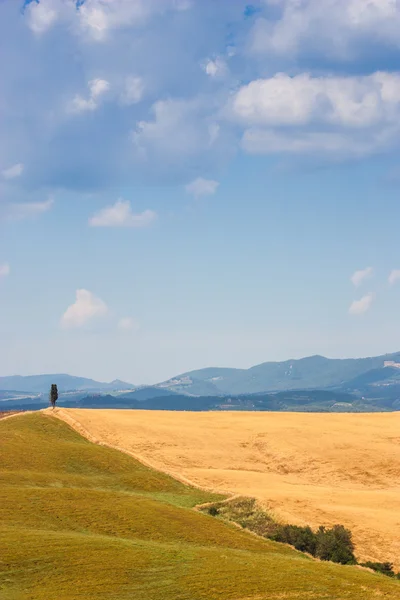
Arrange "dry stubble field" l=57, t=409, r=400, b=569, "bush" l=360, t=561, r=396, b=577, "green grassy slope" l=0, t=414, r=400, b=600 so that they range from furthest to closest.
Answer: "dry stubble field" l=57, t=409, r=400, b=569 < "bush" l=360, t=561, r=396, b=577 < "green grassy slope" l=0, t=414, r=400, b=600

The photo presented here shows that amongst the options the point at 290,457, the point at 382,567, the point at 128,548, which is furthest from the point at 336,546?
the point at 290,457

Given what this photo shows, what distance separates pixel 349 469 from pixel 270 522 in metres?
28.1

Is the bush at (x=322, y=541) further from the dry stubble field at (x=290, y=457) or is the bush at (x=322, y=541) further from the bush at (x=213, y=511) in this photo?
the bush at (x=213, y=511)

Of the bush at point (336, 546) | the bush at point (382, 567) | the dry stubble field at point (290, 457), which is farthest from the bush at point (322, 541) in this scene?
the dry stubble field at point (290, 457)

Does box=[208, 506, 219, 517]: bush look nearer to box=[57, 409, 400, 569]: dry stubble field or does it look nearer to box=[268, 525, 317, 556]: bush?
box=[57, 409, 400, 569]: dry stubble field

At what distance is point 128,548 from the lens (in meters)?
47.0

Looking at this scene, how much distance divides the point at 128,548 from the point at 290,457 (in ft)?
151

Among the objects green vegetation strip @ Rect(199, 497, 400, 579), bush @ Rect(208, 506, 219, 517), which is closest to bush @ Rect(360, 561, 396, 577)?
green vegetation strip @ Rect(199, 497, 400, 579)

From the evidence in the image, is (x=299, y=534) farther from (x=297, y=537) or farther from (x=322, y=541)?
(x=322, y=541)

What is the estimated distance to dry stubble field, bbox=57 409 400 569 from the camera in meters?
62.6

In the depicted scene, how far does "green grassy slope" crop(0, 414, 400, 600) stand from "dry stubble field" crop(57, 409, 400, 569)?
745 centimetres

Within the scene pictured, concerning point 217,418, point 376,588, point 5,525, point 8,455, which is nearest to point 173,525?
point 5,525

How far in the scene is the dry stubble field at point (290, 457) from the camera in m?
62.6

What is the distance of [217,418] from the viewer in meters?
112
